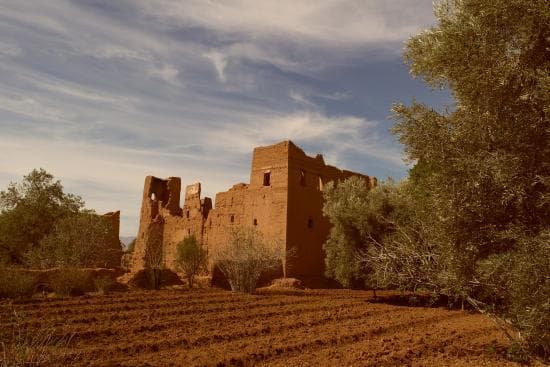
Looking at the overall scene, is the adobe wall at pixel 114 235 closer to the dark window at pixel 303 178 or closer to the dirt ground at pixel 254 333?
the dark window at pixel 303 178

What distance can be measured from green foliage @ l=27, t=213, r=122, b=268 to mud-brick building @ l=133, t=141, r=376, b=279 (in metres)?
3.60

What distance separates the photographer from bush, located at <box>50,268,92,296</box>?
19.2 meters

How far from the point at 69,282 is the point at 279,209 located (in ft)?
39.5

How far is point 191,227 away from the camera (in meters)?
32.0

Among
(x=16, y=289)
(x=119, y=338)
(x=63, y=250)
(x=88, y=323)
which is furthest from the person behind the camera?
(x=63, y=250)

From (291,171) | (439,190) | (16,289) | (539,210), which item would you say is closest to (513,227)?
(539,210)

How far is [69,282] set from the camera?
19328 mm

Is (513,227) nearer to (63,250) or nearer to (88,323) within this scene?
(88,323)

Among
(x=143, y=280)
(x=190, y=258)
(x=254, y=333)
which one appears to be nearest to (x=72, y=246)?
(x=143, y=280)

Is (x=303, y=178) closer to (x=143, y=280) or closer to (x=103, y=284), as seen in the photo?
(x=143, y=280)

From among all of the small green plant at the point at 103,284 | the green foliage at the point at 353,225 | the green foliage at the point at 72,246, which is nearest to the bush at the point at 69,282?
the small green plant at the point at 103,284

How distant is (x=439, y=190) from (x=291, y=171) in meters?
18.6

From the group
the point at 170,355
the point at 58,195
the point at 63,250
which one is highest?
the point at 58,195

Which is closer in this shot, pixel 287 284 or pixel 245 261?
pixel 245 261
